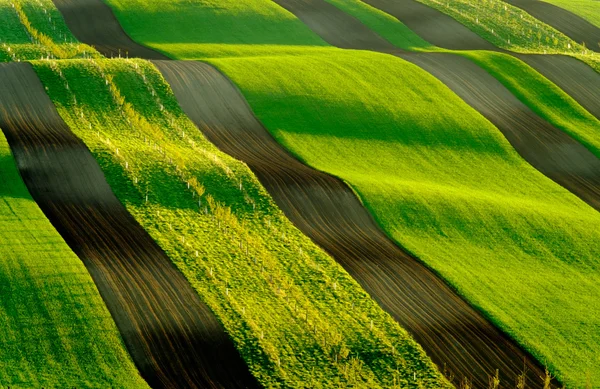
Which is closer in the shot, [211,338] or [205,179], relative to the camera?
[211,338]

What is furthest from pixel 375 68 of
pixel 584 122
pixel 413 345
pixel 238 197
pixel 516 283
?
pixel 413 345

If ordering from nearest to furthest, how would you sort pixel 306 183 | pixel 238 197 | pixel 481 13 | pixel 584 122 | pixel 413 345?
pixel 413 345, pixel 238 197, pixel 306 183, pixel 584 122, pixel 481 13

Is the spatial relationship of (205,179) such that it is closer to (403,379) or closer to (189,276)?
(189,276)

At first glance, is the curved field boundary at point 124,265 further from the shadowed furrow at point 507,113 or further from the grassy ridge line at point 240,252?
the shadowed furrow at point 507,113

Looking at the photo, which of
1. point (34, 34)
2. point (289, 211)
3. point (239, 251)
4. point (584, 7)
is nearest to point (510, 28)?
point (584, 7)


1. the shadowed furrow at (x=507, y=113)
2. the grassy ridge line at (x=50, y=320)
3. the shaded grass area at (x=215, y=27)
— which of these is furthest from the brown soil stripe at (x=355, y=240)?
the shadowed furrow at (x=507, y=113)

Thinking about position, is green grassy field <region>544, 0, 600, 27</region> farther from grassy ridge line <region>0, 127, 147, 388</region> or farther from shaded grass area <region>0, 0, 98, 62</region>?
grassy ridge line <region>0, 127, 147, 388</region>

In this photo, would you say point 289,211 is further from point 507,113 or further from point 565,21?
point 565,21
